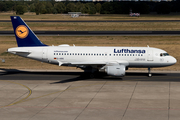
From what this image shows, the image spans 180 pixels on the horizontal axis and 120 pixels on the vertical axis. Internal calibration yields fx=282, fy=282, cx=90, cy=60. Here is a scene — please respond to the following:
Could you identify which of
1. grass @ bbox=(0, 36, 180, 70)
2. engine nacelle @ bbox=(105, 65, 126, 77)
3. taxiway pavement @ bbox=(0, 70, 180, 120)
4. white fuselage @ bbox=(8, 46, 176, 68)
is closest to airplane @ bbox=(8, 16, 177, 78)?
white fuselage @ bbox=(8, 46, 176, 68)

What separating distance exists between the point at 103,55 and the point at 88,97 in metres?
11.5

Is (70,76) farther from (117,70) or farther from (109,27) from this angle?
(109,27)

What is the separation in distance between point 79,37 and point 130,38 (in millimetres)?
13602

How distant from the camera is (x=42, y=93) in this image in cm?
3275

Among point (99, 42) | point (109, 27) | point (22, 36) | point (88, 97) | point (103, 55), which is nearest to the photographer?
point (88, 97)

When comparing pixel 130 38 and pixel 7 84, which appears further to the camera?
pixel 130 38

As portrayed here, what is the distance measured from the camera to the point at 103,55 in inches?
1624

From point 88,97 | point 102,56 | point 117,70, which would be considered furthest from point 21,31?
point 88,97

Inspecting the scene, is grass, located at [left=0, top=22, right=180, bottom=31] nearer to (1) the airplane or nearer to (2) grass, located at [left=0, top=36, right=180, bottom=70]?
(2) grass, located at [left=0, top=36, right=180, bottom=70]

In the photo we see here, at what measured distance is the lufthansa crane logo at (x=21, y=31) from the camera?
140ft

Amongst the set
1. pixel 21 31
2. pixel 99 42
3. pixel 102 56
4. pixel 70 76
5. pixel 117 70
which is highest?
pixel 21 31

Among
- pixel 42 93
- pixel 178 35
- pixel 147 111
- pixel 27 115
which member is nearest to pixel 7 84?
pixel 42 93

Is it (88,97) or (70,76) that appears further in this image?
(70,76)

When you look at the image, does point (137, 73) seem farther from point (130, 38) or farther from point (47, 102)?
point (130, 38)
